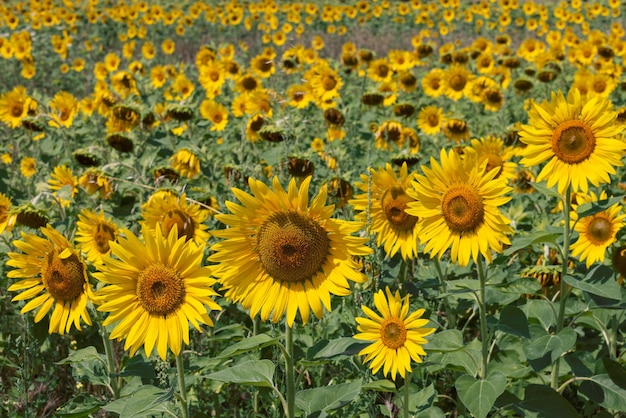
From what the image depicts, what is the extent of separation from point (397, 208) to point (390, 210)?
0.03 metres

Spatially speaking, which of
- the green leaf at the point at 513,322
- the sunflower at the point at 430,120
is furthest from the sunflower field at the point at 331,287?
the sunflower at the point at 430,120

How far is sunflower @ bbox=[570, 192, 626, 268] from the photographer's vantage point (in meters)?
2.64

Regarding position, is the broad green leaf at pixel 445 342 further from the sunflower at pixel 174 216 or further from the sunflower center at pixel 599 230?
the sunflower at pixel 174 216

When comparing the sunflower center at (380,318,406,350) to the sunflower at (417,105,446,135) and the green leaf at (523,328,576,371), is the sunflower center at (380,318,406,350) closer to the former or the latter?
the green leaf at (523,328,576,371)

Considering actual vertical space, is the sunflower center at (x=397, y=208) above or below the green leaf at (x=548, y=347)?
above

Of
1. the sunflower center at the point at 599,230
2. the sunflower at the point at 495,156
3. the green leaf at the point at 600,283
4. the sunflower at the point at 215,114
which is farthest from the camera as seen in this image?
the sunflower at the point at 215,114

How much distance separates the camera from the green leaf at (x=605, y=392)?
226 cm

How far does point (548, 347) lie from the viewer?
217 cm

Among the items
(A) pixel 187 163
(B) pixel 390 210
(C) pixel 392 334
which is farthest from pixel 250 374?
(A) pixel 187 163

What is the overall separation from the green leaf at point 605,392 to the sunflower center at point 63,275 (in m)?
1.99

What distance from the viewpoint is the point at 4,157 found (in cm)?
586

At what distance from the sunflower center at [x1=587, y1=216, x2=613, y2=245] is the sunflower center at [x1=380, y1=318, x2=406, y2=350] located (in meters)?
1.09

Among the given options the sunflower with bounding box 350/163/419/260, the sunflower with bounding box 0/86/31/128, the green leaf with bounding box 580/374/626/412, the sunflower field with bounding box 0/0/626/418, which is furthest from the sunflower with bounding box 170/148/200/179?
the green leaf with bounding box 580/374/626/412

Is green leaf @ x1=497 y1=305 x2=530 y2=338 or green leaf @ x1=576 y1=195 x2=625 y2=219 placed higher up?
green leaf @ x1=576 y1=195 x2=625 y2=219
